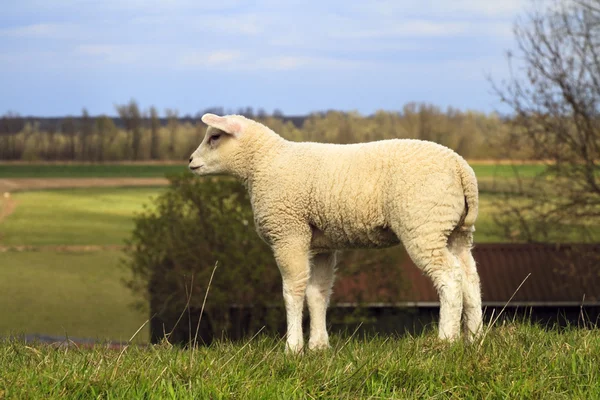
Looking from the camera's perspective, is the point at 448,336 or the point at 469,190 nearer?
the point at 448,336

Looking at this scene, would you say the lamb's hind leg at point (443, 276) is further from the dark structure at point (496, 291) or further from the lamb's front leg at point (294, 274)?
the dark structure at point (496, 291)

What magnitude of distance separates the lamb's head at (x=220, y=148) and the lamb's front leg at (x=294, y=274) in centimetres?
90

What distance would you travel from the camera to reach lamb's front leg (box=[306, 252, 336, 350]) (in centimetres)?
741

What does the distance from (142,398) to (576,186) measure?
2020 centimetres

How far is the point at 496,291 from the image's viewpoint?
2695 centimetres

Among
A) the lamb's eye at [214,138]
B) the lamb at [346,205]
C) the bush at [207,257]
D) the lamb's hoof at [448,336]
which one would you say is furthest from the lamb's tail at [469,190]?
the bush at [207,257]

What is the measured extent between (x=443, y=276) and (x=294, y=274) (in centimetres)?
128

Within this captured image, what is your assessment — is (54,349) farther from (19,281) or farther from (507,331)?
(19,281)

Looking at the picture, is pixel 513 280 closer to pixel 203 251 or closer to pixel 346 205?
pixel 203 251

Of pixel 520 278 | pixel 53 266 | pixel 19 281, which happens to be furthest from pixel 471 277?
pixel 53 266

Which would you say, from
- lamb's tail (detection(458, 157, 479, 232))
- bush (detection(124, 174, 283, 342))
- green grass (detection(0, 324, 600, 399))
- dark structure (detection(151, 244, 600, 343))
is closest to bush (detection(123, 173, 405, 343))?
bush (detection(124, 174, 283, 342))

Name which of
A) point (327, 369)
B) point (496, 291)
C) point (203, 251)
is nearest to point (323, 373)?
point (327, 369)

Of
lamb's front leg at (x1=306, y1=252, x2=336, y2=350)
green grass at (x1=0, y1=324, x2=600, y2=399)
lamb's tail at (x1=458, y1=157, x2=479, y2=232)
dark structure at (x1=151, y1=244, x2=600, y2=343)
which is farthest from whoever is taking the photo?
dark structure at (x1=151, y1=244, x2=600, y2=343)

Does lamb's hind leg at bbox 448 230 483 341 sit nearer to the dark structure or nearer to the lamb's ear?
the lamb's ear
